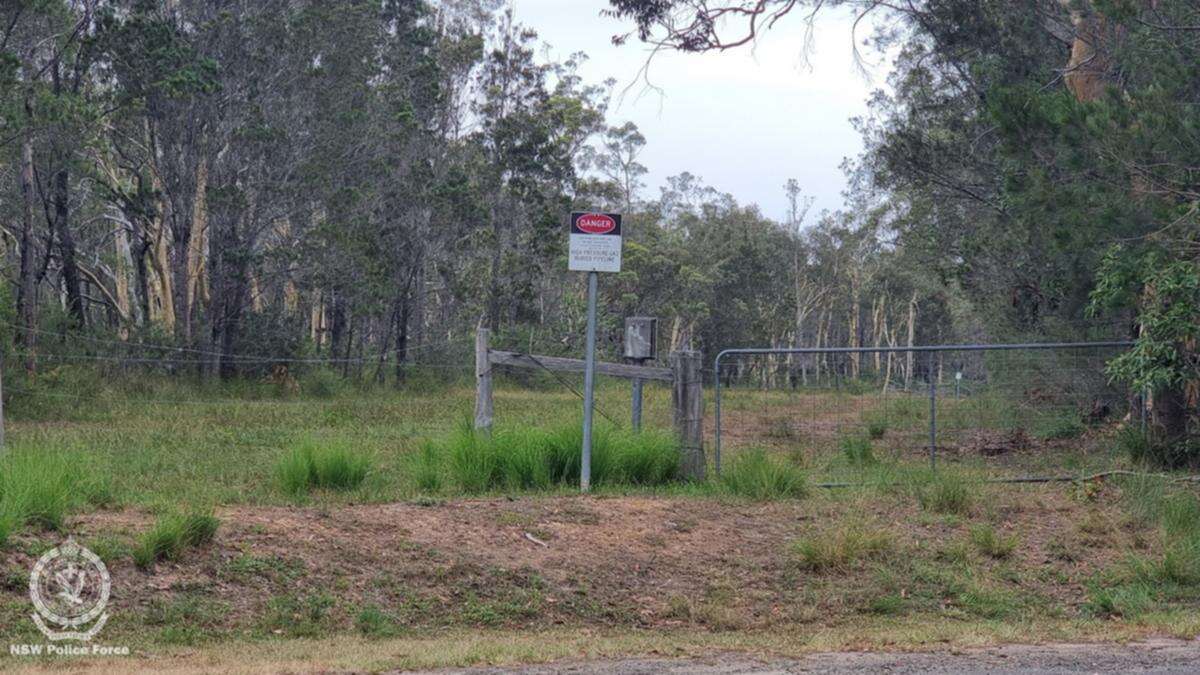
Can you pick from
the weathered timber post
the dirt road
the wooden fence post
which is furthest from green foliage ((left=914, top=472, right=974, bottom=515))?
the wooden fence post

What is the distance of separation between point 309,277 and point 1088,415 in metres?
27.2

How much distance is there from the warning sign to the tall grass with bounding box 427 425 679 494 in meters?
1.79

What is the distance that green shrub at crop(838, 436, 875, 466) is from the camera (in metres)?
14.0

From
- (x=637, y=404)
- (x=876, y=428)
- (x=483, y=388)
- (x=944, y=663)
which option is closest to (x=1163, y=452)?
(x=876, y=428)

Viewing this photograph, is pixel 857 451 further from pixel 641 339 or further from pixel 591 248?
pixel 591 248

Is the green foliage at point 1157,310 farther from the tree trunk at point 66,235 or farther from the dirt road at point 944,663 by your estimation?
the tree trunk at point 66,235

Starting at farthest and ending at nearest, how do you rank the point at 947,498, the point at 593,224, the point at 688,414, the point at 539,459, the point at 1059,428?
1. the point at 1059,428
2. the point at 688,414
3. the point at 539,459
4. the point at 593,224
5. the point at 947,498

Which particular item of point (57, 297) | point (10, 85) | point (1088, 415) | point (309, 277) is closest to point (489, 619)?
point (1088, 415)

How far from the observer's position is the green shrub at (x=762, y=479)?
11961mm

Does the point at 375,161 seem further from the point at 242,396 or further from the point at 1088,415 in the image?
the point at 1088,415

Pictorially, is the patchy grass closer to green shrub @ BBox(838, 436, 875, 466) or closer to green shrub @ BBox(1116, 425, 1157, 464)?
green shrub @ BBox(838, 436, 875, 466)

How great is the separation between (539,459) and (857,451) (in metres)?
4.10

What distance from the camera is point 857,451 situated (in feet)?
46.2

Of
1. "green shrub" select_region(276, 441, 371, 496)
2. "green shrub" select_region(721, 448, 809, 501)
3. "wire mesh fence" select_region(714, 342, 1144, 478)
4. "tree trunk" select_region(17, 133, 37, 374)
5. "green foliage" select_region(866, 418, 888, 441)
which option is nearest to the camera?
"green shrub" select_region(276, 441, 371, 496)
